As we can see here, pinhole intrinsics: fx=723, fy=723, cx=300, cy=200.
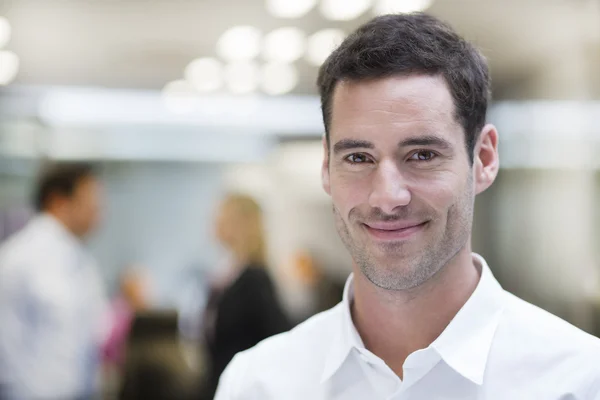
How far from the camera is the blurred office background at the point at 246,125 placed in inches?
177

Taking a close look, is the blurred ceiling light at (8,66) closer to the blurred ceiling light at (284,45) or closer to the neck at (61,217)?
the blurred ceiling light at (284,45)

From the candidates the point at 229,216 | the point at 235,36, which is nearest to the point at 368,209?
the point at 229,216

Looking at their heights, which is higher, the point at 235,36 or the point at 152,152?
the point at 235,36

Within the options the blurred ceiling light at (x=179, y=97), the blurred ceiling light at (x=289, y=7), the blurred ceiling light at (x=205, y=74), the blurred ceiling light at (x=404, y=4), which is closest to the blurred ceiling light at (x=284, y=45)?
the blurred ceiling light at (x=289, y=7)

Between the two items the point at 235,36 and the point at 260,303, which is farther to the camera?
the point at 235,36

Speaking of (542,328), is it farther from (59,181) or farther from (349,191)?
(59,181)

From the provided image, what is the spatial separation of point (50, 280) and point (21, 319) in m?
0.20

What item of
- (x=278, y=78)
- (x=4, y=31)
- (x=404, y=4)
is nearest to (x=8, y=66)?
(x=4, y=31)

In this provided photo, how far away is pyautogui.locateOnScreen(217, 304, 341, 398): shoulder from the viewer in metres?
1.24

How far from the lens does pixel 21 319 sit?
120 inches

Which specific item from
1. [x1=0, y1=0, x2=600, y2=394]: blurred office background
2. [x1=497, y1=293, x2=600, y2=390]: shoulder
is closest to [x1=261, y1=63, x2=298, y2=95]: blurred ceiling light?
[x1=0, y1=0, x2=600, y2=394]: blurred office background

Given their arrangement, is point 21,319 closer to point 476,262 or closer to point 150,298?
point 476,262

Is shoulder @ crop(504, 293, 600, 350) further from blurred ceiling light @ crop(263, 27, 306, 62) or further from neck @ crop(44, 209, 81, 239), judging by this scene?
blurred ceiling light @ crop(263, 27, 306, 62)

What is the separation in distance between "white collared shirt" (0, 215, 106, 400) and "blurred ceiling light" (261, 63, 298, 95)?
2872 mm
